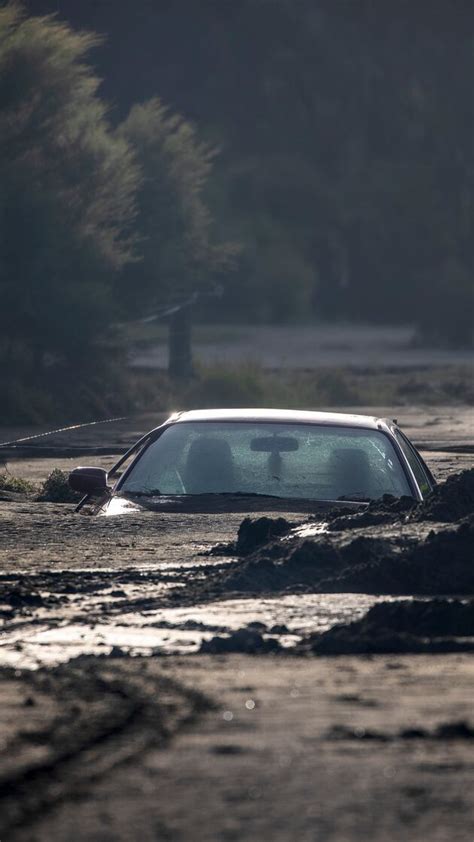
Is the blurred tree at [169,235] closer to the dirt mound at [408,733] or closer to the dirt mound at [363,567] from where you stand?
the dirt mound at [363,567]

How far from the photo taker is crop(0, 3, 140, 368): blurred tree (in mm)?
28672

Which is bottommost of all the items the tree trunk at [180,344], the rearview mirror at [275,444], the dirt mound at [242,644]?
the dirt mound at [242,644]

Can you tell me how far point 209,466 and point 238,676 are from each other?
3931 mm

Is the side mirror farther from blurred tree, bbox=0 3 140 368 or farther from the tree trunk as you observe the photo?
the tree trunk

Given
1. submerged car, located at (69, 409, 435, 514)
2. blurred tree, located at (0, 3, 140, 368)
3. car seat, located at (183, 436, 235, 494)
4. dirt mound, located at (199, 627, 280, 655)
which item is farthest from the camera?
blurred tree, located at (0, 3, 140, 368)

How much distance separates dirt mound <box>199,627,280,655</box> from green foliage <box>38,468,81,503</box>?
22.7ft

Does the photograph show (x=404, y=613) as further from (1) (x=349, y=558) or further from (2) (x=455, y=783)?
(2) (x=455, y=783)

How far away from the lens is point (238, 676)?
20.5ft

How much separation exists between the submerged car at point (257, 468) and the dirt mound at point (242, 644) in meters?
2.88

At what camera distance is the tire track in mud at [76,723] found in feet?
15.7

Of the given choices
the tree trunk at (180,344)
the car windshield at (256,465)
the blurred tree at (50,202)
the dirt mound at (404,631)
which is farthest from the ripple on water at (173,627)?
the tree trunk at (180,344)

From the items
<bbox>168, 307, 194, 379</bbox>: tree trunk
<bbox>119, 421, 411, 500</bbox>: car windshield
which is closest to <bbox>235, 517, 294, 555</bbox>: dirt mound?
<bbox>119, 421, 411, 500</bbox>: car windshield

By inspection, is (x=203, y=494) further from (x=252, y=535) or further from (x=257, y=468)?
(x=252, y=535)

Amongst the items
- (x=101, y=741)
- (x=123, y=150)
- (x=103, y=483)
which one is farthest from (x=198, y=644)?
(x=123, y=150)
